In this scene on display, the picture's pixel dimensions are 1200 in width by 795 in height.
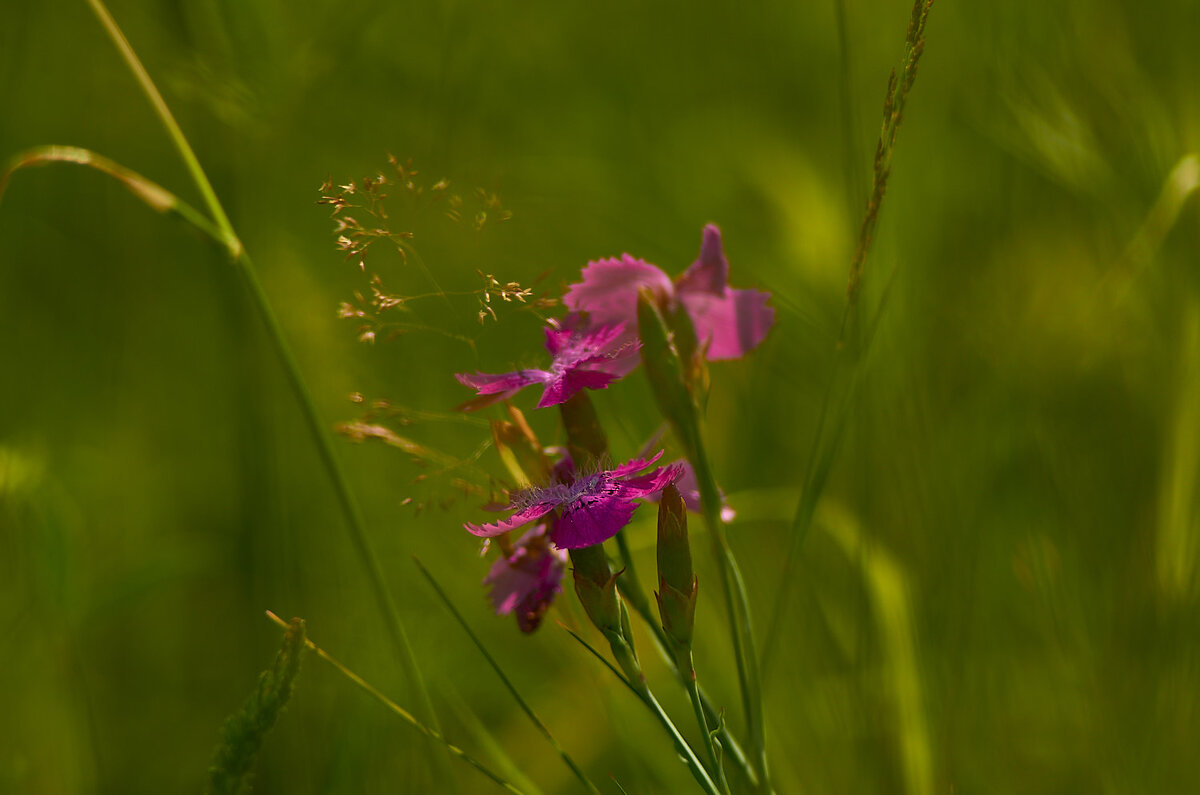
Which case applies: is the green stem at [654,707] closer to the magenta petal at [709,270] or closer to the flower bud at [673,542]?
the flower bud at [673,542]

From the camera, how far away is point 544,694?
4.82 ft

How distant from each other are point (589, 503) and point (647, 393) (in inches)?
41.1

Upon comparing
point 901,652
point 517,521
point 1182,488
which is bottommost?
point 901,652

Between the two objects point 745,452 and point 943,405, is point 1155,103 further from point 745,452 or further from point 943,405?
point 745,452

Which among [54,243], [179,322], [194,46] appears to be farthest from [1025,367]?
[54,243]

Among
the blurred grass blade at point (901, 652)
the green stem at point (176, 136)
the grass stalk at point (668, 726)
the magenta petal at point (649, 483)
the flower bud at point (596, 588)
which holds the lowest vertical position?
the blurred grass blade at point (901, 652)

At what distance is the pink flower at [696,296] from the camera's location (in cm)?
77

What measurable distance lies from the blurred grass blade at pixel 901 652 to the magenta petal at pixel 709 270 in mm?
363

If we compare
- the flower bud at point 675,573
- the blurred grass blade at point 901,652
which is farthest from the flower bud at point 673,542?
the blurred grass blade at point 901,652

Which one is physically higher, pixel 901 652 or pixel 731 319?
pixel 731 319

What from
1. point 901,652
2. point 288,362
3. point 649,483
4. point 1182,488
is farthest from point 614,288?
point 1182,488

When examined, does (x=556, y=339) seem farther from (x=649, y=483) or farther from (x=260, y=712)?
(x=260, y=712)

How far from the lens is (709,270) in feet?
2.53

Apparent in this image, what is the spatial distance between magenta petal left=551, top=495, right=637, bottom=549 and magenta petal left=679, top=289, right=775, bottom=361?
20cm
